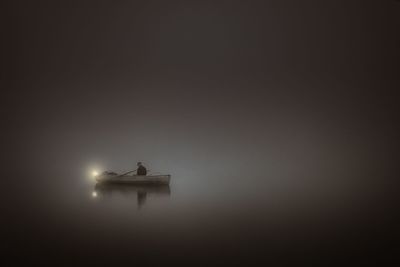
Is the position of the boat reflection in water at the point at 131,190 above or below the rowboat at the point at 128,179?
below

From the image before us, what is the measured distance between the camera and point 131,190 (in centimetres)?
633

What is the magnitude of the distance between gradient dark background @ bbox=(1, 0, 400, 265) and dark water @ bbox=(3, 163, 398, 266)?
0.03 meters

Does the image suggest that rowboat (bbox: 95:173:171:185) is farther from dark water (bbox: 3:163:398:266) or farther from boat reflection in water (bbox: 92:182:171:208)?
dark water (bbox: 3:163:398:266)

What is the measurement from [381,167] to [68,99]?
41.2 ft

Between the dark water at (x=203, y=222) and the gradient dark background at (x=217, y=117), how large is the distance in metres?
0.03

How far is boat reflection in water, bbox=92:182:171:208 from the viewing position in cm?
591

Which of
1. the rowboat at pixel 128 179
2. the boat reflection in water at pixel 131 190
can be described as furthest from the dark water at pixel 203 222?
the rowboat at pixel 128 179

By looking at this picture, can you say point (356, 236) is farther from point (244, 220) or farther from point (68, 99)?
point (68, 99)

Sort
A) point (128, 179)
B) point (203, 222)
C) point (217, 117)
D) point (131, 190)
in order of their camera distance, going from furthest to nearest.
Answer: point (217, 117) < point (128, 179) < point (131, 190) < point (203, 222)

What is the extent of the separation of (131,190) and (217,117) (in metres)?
9.00

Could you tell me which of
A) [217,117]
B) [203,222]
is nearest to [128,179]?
[203,222]

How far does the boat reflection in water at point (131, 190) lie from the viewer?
5906 mm

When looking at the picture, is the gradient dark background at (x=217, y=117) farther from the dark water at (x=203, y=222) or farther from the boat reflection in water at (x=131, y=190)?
the boat reflection in water at (x=131, y=190)

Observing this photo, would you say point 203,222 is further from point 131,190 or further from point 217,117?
point 217,117
